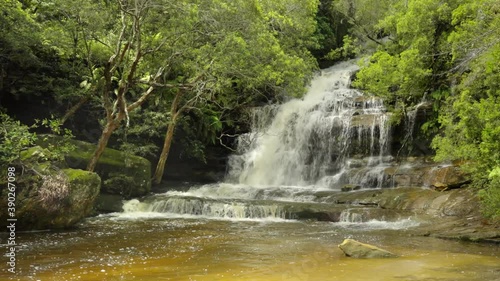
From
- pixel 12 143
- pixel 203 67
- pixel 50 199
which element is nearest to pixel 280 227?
pixel 50 199

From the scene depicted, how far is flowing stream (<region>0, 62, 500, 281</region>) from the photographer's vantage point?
6.82 metres

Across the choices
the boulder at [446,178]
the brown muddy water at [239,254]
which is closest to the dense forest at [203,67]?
the boulder at [446,178]

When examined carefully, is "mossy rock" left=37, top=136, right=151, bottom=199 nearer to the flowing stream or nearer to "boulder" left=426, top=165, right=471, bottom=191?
the flowing stream

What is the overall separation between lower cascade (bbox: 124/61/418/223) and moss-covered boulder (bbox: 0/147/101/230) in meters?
3.96

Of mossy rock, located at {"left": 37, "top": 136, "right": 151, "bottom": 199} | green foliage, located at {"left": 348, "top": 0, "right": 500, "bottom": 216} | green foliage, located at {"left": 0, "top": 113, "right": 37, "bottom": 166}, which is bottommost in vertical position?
mossy rock, located at {"left": 37, "top": 136, "right": 151, "bottom": 199}

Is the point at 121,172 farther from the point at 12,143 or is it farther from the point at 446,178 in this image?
the point at 446,178

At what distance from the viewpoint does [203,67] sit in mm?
15719

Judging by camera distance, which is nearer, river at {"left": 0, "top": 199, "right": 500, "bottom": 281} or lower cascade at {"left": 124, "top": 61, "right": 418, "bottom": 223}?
river at {"left": 0, "top": 199, "right": 500, "bottom": 281}

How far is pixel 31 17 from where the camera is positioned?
14242 millimetres

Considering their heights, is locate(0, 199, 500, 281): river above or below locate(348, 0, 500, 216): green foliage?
below

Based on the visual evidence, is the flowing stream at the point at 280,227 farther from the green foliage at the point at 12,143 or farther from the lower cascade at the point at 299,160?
the green foliage at the point at 12,143

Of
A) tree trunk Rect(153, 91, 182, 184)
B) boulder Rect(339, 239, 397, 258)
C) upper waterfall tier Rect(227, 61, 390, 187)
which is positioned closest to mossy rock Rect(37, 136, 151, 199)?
tree trunk Rect(153, 91, 182, 184)

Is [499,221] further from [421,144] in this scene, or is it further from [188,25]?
[188,25]

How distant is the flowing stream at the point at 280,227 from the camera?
6.82m
